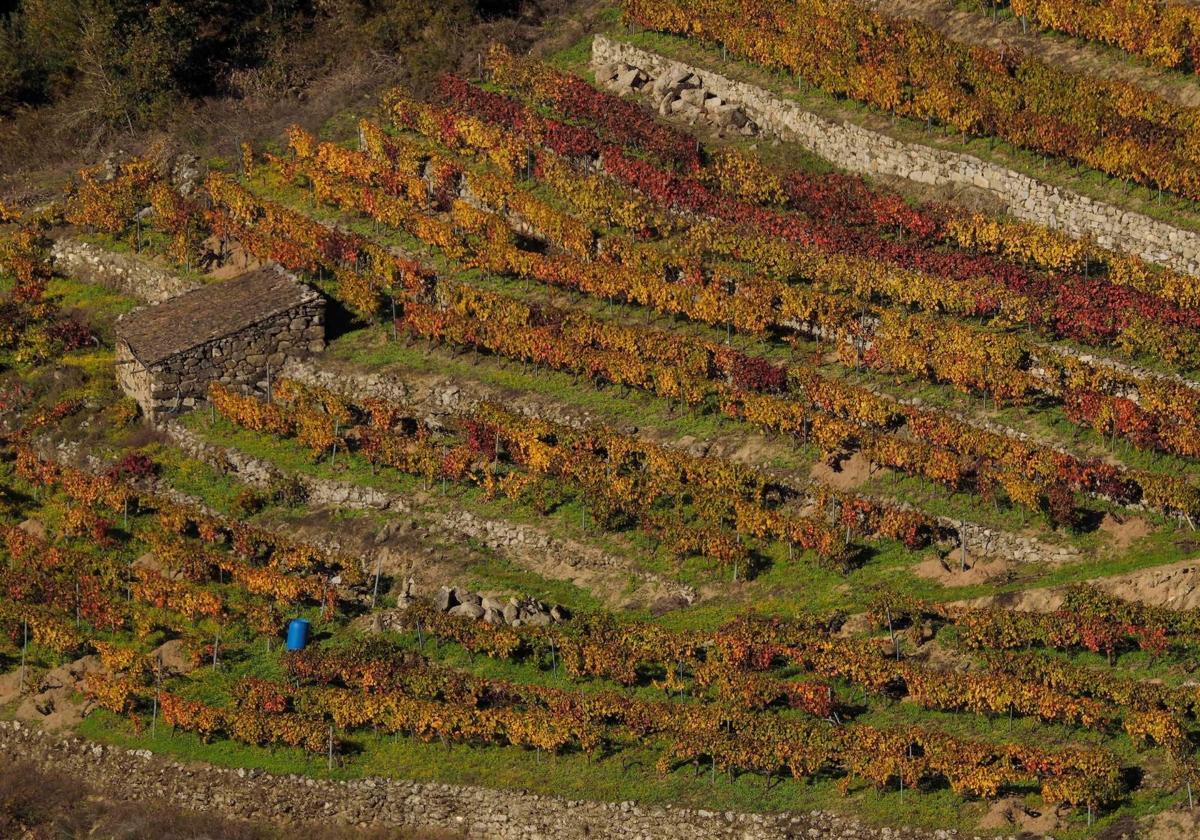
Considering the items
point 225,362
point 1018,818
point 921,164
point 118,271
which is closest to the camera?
point 1018,818

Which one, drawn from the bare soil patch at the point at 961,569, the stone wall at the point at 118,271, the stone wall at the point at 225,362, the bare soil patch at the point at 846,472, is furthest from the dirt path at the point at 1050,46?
the stone wall at the point at 118,271

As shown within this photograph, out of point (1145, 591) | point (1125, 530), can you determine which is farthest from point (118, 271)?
point (1145, 591)

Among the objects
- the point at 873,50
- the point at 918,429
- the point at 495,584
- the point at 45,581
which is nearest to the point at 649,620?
the point at 495,584

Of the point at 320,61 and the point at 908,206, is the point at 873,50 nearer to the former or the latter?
the point at 908,206

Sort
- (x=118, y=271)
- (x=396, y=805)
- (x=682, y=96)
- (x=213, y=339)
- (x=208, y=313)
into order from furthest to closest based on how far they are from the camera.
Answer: (x=682, y=96) < (x=118, y=271) < (x=208, y=313) < (x=213, y=339) < (x=396, y=805)

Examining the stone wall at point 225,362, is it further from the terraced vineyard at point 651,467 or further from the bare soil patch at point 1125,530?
the bare soil patch at point 1125,530

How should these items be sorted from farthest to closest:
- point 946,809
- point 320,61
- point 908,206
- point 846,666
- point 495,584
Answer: point 320,61, point 908,206, point 495,584, point 846,666, point 946,809

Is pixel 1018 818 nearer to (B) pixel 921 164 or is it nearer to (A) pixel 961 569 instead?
(A) pixel 961 569
